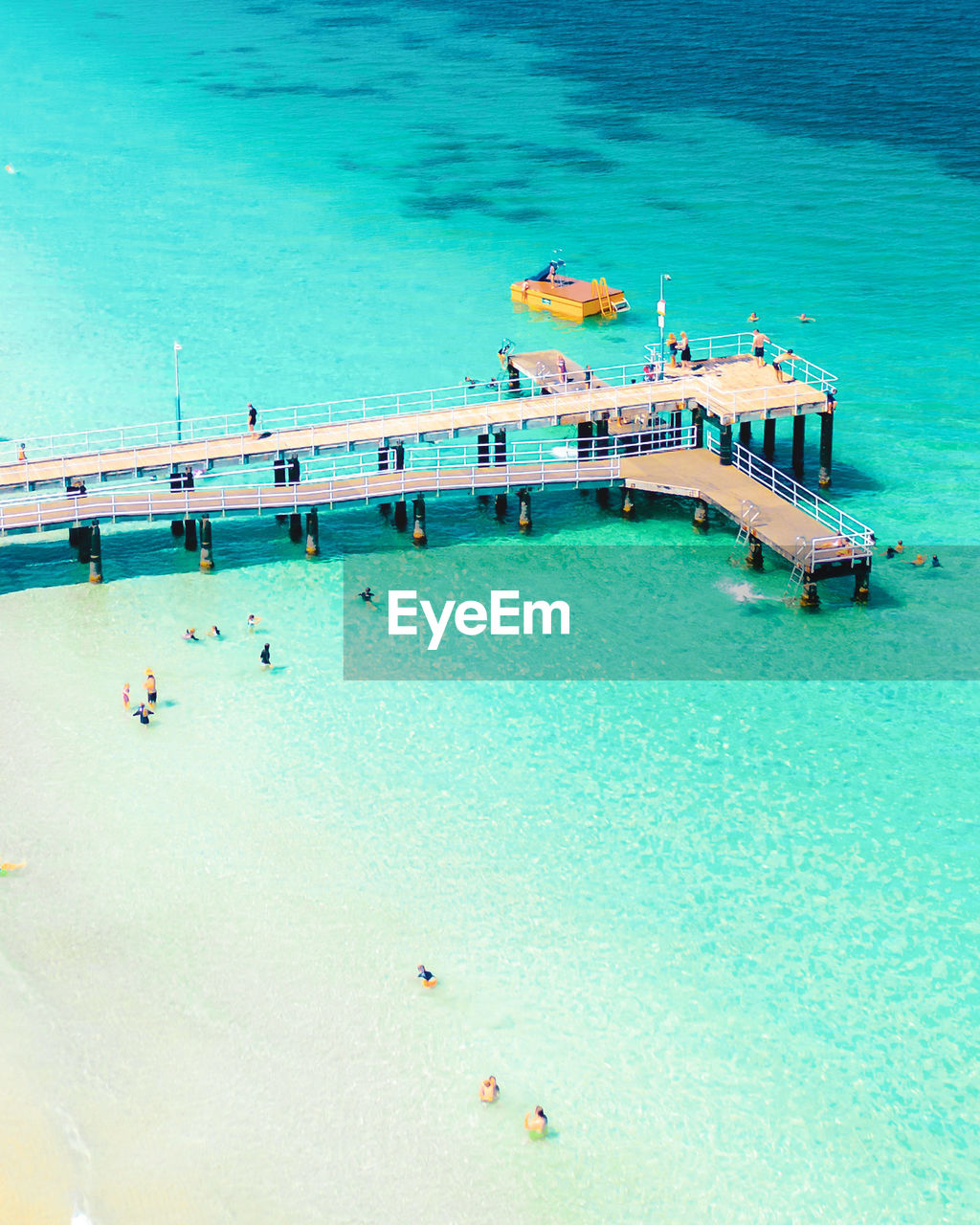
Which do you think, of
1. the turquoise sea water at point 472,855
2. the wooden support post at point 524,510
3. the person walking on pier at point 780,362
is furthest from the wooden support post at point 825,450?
the wooden support post at point 524,510

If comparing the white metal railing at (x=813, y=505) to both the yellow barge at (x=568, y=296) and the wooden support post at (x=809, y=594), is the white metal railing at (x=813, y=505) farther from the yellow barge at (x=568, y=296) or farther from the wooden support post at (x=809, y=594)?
the yellow barge at (x=568, y=296)

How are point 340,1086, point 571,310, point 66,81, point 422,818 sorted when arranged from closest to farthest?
point 340,1086 < point 422,818 < point 571,310 < point 66,81

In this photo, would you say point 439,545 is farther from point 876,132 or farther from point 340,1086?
point 876,132

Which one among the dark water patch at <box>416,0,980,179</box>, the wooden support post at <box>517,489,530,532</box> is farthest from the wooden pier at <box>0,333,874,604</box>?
the dark water patch at <box>416,0,980,179</box>

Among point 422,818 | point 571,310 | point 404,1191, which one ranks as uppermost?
point 571,310

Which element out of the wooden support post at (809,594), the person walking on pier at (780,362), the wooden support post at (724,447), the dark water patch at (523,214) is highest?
the dark water patch at (523,214)

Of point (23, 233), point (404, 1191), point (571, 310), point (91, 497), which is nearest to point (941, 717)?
point (404, 1191)

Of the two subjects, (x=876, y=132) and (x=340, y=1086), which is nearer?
(x=340, y=1086)
